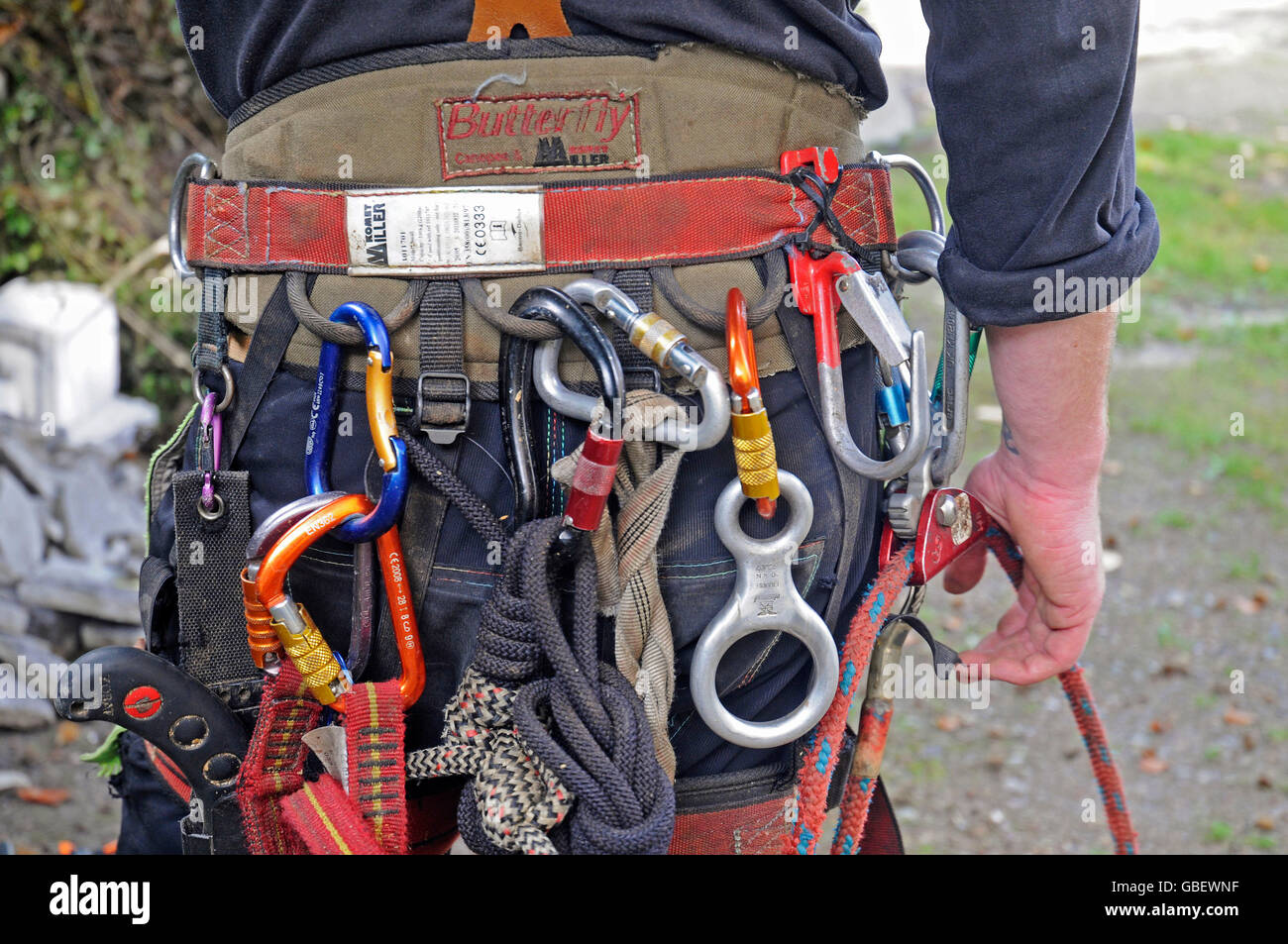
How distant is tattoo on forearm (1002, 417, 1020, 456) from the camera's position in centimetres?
141

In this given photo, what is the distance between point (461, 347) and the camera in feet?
3.92

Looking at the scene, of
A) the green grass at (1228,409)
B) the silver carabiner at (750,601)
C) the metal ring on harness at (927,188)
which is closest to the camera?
the silver carabiner at (750,601)

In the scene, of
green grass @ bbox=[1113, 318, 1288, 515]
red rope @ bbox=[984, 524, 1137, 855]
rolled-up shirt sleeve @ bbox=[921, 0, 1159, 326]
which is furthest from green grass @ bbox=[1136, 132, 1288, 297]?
rolled-up shirt sleeve @ bbox=[921, 0, 1159, 326]

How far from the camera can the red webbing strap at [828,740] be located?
4.25 ft

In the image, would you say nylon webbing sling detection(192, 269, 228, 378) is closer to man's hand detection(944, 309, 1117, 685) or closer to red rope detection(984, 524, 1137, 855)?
man's hand detection(944, 309, 1117, 685)

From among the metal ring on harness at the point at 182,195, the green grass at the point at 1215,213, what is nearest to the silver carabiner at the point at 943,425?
the metal ring on harness at the point at 182,195

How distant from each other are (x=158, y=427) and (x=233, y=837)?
126 inches

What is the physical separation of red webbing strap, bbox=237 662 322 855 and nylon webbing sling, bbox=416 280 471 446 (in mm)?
337

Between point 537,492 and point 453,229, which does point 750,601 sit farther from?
point 453,229

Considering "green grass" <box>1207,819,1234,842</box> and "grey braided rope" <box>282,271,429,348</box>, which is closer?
"grey braided rope" <box>282,271,429,348</box>

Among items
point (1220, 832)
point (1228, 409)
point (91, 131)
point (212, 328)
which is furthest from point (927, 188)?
point (1228, 409)

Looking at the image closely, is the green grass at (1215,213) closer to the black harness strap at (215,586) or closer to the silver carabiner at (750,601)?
the silver carabiner at (750,601)

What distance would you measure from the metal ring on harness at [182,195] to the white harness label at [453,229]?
0.22 m

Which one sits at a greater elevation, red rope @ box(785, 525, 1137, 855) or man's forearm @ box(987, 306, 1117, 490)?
man's forearm @ box(987, 306, 1117, 490)
